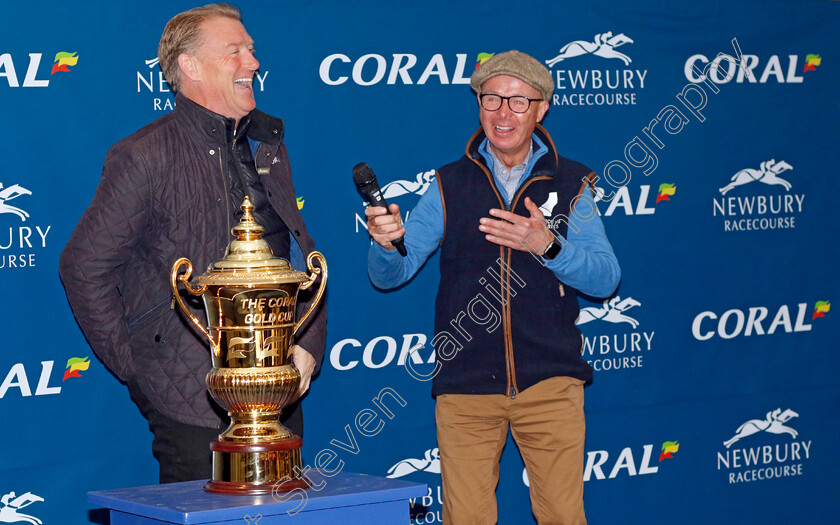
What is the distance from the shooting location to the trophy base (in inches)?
75.8

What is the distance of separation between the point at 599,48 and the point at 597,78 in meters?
0.11

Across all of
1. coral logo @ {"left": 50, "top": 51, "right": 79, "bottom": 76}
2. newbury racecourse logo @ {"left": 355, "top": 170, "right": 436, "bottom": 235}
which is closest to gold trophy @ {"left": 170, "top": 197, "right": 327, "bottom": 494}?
coral logo @ {"left": 50, "top": 51, "right": 79, "bottom": 76}

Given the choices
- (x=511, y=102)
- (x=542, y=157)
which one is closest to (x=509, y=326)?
(x=542, y=157)

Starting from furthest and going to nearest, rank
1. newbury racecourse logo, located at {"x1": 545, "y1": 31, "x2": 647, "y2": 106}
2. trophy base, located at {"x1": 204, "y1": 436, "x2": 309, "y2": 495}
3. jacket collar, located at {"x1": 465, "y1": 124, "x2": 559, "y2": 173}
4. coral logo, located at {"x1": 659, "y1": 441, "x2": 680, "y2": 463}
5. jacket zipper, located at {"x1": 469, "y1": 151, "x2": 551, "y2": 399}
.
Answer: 1. coral logo, located at {"x1": 659, "y1": 441, "x2": 680, "y2": 463}
2. newbury racecourse logo, located at {"x1": 545, "y1": 31, "x2": 647, "y2": 106}
3. jacket collar, located at {"x1": 465, "y1": 124, "x2": 559, "y2": 173}
4. jacket zipper, located at {"x1": 469, "y1": 151, "x2": 551, "y2": 399}
5. trophy base, located at {"x1": 204, "y1": 436, "x2": 309, "y2": 495}

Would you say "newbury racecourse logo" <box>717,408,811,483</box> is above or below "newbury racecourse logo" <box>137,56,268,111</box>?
below

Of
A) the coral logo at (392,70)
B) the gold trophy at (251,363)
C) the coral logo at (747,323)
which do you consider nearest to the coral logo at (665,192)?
the coral logo at (747,323)

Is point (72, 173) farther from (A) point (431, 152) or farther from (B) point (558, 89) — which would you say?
(B) point (558, 89)

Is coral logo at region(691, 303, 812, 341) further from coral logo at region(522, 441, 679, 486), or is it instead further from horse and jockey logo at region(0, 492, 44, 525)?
horse and jockey logo at region(0, 492, 44, 525)

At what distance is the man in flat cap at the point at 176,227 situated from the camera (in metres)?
2.64

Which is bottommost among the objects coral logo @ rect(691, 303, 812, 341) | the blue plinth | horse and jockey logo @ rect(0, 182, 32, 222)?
the blue plinth

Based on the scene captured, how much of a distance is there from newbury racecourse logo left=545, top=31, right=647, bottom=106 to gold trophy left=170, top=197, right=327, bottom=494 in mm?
2083

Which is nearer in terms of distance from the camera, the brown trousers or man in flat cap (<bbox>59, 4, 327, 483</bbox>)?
man in flat cap (<bbox>59, 4, 327, 483</bbox>)

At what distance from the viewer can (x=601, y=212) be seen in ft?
12.9

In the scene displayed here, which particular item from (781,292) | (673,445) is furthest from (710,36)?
Result: (673,445)
